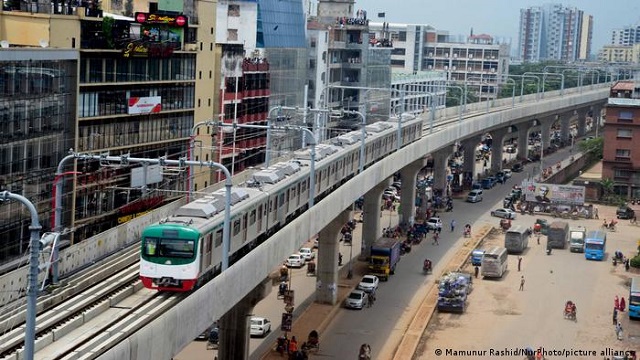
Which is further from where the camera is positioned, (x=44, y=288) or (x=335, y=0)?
(x=335, y=0)

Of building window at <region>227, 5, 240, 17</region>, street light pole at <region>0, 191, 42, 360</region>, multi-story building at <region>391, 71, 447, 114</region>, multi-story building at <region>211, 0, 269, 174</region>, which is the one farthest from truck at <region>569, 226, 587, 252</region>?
street light pole at <region>0, 191, 42, 360</region>

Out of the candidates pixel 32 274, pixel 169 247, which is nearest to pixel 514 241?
pixel 169 247

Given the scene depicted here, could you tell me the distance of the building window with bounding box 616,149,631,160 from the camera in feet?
284

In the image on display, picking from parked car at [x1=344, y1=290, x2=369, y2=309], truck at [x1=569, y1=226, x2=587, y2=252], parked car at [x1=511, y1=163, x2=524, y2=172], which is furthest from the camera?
parked car at [x1=511, y1=163, x2=524, y2=172]

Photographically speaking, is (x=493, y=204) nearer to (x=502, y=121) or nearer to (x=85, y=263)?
(x=502, y=121)

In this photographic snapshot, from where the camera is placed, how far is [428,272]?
182 ft

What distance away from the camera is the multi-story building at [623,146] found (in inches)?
3391

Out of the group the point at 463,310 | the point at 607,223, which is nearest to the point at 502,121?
the point at 607,223

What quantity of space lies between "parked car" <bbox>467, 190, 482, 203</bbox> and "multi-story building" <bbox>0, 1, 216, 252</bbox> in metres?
31.1

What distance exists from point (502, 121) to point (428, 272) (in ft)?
122

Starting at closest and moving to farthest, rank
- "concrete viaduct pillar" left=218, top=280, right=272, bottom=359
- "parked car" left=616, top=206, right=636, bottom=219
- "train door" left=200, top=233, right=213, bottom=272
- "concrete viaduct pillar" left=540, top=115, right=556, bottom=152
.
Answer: "train door" left=200, top=233, right=213, bottom=272, "concrete viaduct pillar" left=218, top=280, right=272, bottom=359, "parked car" left=616, top=206, right=636, bottom=219, "concrete viaduct pillar" left=540, top=115, right=556, bottom=152

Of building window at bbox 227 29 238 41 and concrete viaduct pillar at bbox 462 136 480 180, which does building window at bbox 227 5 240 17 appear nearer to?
building window at bbox 227 29 238 41

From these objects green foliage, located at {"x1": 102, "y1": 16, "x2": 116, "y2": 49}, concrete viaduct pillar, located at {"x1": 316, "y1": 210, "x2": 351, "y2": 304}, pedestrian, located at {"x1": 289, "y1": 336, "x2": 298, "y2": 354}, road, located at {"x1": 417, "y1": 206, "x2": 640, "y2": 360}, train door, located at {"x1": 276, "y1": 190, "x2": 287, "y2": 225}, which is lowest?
road, located at {"x1": 417, "y1": 206, "x2": 640, "y2": 360}

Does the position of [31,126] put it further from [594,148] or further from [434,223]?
[594,148]
